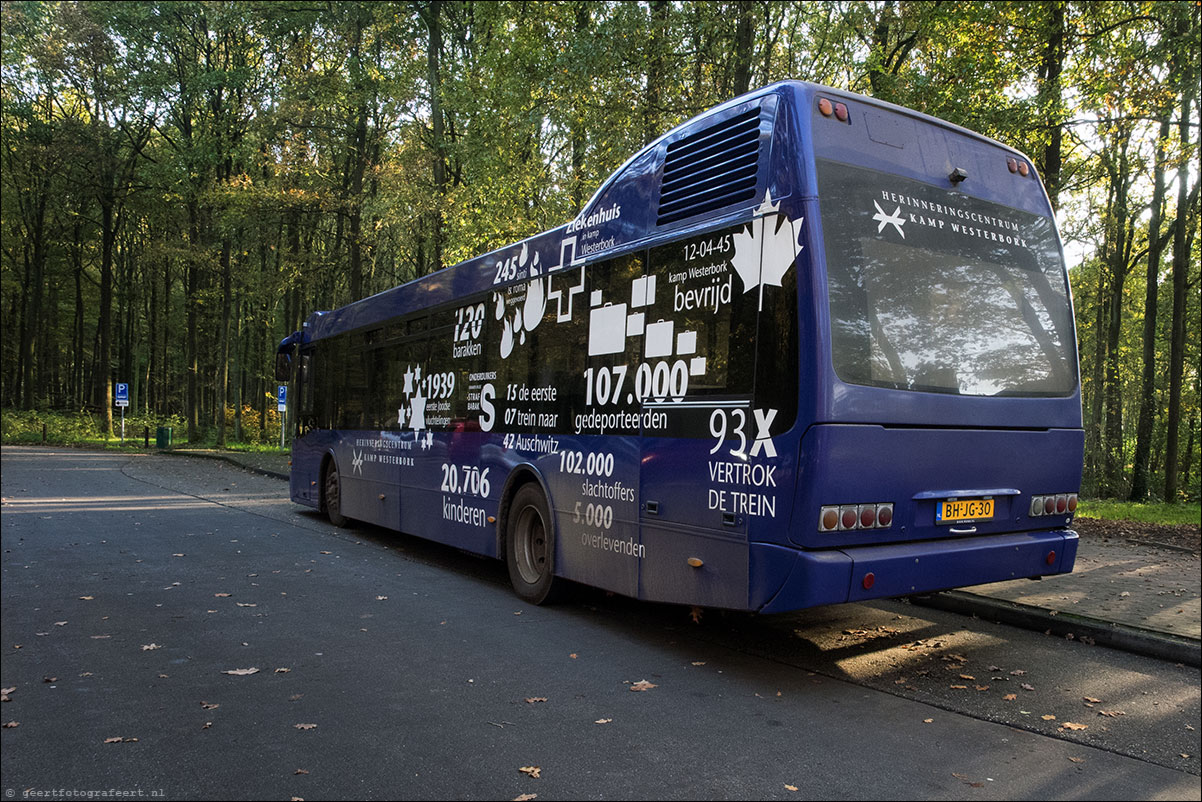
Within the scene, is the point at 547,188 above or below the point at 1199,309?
above

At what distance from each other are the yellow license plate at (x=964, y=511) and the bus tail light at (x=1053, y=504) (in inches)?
19.3

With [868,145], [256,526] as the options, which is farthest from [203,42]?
[868,145]

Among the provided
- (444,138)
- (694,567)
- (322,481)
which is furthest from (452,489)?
(444,138)

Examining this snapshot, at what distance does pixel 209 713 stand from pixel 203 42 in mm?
32699

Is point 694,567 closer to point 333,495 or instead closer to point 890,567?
point 890,567

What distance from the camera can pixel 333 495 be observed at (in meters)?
13.0

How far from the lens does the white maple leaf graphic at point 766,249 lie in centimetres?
520

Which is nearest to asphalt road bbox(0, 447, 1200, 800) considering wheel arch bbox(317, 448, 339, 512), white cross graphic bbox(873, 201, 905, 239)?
white cross graphic bbox(873, 201, 905, 239)

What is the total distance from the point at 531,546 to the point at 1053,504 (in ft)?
13.9

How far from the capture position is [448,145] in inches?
896

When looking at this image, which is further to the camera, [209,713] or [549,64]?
[549,64]

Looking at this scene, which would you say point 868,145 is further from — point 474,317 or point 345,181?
point 345,181

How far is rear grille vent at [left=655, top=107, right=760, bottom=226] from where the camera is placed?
561 cm

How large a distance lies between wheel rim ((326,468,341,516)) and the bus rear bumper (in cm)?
896
